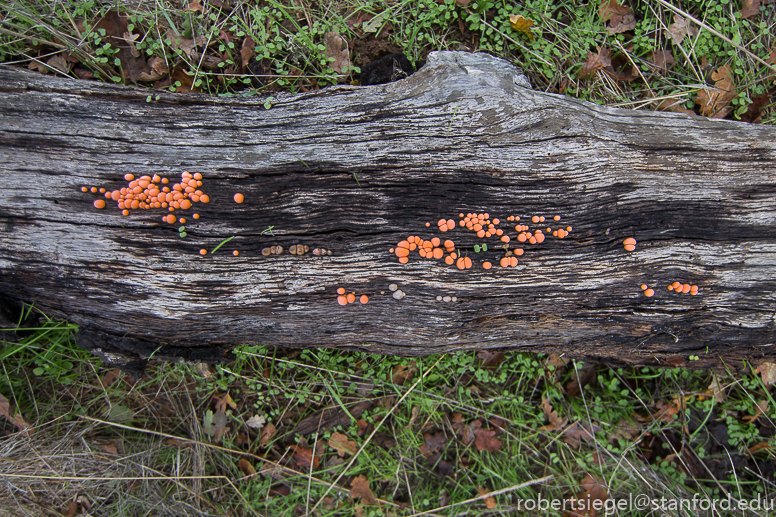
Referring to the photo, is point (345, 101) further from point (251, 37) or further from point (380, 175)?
point (251, 37)

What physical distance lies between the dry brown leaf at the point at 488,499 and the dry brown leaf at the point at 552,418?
77cm

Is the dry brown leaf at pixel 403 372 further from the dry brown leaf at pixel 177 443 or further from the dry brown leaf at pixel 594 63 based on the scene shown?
the dry brown leaf at pixel 594 63

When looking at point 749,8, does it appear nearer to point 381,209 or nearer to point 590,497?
point 381,209

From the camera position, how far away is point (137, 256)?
2.40 meters

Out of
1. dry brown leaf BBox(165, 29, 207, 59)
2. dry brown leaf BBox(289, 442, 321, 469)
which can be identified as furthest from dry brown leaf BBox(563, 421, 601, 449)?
dry brown leaf BBox(165, 29, 207, 59)

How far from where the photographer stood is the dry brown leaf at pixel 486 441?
3547 millimetres

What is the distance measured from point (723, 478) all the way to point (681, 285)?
2396 mm

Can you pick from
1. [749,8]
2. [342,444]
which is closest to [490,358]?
[342,444]

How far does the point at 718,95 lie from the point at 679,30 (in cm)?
68

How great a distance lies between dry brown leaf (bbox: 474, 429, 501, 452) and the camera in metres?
3.55

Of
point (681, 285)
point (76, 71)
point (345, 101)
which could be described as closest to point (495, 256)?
point (681, 285)

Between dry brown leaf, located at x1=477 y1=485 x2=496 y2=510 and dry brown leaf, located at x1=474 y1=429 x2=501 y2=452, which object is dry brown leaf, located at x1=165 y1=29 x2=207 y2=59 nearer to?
dry brown leaf, located at x1=474 y1=429 x2=501 y2=452

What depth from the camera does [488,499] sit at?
3482 millimetres

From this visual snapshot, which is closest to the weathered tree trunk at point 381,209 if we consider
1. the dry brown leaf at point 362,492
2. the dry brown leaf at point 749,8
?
the dry brown leaf at point 749,8
